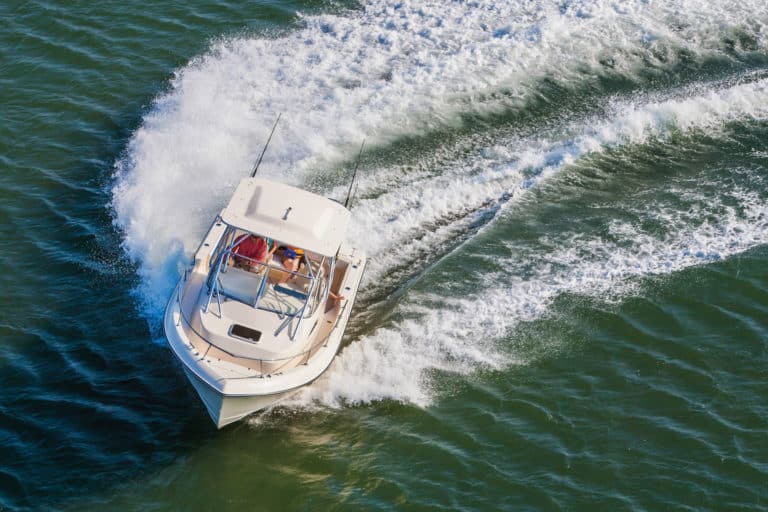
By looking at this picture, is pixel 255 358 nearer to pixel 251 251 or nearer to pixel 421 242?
pixel 251 251

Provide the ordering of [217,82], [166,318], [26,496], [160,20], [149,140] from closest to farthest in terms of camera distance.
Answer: [26,496]
[166,318]
[149,140]
[217,82]
[160,20]

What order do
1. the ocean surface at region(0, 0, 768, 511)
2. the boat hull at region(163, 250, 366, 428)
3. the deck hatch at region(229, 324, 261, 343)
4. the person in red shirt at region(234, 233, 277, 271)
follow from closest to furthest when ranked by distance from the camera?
the boat hull at region(163, 250, 366, 428)
the ocean surface at region(0, 0, 768, 511)
the deck hatch at region(229, 324, 261, 343)
the person in red shirt at region(234, 233, 277, 271)

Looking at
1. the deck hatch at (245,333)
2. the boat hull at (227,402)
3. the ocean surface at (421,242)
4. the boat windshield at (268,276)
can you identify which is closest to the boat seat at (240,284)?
the boat windshield at (268,276)

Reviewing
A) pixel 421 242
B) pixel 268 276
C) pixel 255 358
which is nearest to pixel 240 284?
pixel 268 276

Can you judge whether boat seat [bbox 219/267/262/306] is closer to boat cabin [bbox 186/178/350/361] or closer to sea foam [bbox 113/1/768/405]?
boat cabin [bbox 186/178/350/361]

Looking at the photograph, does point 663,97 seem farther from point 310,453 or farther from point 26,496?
point 26,496

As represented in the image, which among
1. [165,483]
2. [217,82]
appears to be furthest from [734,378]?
[217,82]

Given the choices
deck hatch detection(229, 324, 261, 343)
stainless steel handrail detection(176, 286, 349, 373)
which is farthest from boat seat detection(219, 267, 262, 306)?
stainless steel handrail detection(176, 286, 349, 373)
